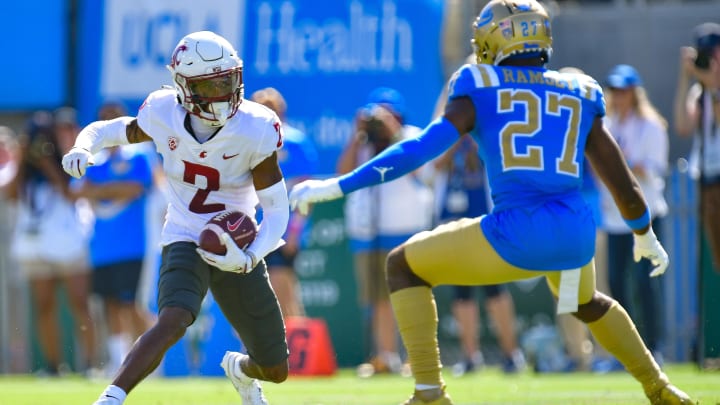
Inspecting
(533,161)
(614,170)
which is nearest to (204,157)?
(533,161)

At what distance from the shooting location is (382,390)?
7.65 m

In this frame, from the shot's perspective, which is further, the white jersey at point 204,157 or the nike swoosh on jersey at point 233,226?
the white jersey at point 204,157

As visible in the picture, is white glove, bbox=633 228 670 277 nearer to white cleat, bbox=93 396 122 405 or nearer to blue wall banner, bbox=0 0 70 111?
white cleat, bbox=93 396 122 405

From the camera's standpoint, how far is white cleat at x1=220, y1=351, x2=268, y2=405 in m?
5.62

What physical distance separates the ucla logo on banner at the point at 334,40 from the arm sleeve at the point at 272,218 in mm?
7294

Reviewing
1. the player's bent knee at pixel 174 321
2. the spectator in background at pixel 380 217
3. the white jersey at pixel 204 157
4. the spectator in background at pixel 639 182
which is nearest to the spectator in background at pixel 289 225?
the spectator in background at pixel 380 217

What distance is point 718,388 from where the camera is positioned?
682cm

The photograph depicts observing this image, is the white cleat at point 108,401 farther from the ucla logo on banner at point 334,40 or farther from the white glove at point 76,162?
the ucla logo on banner at point 334,40

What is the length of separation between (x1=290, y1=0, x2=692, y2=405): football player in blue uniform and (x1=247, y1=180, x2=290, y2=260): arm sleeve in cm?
12

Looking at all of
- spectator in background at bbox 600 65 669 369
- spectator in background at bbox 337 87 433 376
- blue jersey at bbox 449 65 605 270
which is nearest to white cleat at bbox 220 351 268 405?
blue jersey at bbox 449 65 605 270

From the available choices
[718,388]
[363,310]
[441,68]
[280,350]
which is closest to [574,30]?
[441,68]

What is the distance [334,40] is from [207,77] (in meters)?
7.57

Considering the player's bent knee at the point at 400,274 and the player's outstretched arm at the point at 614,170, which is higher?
the player's outstretched arm at the point at 614,170

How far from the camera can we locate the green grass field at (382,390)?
6.66m
